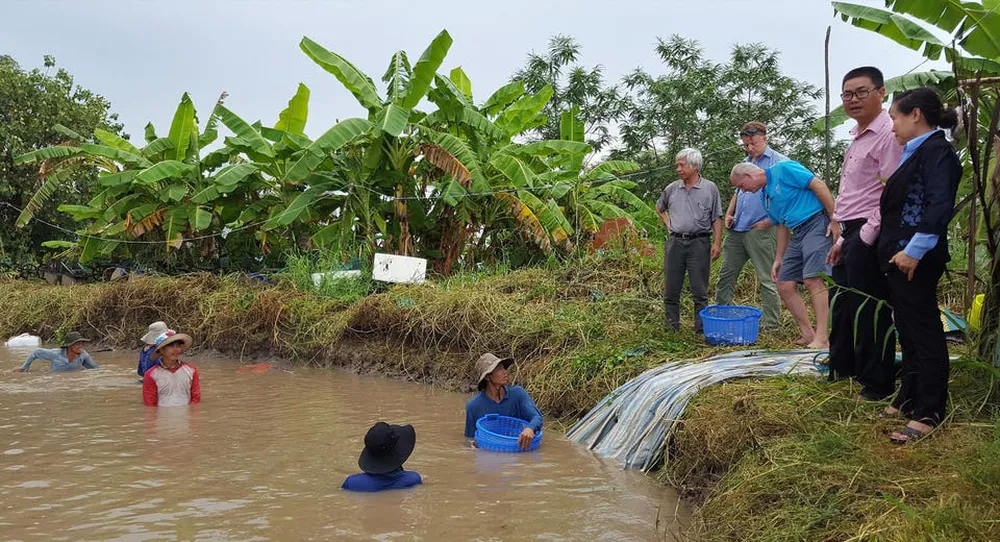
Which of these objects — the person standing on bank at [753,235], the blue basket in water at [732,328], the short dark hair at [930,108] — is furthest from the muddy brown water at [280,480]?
the person standing on bank at [753,235]

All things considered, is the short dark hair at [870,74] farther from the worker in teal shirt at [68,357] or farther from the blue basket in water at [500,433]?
the worker in teal shirt at [68,357]

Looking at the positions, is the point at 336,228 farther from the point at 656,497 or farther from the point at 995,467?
the point at 995,467

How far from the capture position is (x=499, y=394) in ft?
21.3

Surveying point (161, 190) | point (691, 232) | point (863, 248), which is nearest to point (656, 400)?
point (863, 248)

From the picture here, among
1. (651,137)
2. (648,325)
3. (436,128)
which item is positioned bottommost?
(648,325)

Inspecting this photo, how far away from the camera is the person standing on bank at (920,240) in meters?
3.94

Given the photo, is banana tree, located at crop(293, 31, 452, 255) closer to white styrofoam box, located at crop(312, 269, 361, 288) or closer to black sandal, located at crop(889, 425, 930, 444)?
white styrofoam box, located at crop(312, 269, 361, 288)

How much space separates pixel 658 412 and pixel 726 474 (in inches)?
44.7

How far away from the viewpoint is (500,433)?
6441mm

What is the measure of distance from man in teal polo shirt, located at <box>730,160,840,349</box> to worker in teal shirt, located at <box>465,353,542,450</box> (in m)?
2.38

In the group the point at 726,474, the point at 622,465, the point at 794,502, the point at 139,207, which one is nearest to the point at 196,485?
the point at 622,465

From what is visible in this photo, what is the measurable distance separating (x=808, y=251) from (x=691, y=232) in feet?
5.25

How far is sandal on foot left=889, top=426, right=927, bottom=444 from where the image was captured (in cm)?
396

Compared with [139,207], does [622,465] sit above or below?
below
